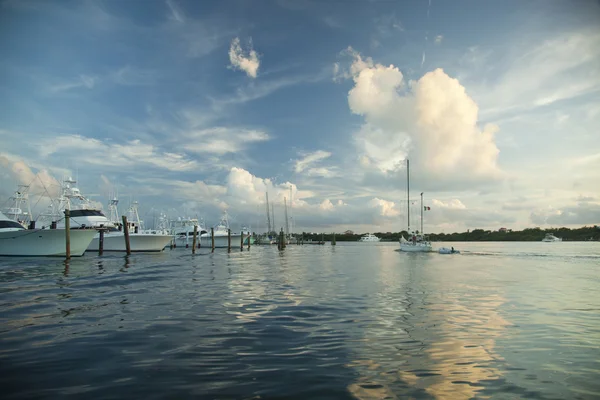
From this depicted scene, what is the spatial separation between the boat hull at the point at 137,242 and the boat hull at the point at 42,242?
595 inches

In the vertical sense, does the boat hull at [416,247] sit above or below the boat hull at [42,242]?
below

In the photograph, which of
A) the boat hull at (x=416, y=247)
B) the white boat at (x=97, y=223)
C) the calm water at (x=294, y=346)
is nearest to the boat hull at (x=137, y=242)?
the white boat at (x=97, y=223)

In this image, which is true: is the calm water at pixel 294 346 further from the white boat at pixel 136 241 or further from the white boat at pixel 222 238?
the white boat at pixel 222 238

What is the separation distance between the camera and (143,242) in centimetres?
5666

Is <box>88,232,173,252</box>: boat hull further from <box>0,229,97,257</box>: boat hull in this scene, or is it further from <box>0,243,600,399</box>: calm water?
<box>0,243,600,399</box>: calm water

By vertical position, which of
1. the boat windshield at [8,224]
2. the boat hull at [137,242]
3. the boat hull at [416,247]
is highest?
the boat windshield at [8,224]

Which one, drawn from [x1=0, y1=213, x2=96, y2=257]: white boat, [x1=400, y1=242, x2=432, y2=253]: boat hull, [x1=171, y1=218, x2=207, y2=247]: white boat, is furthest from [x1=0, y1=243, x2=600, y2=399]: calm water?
[x1=171, y1=218, x2=207, y2=247]: white boat

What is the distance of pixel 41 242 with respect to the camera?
38.9 m

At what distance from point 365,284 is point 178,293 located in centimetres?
969

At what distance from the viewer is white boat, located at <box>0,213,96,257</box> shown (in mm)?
38344

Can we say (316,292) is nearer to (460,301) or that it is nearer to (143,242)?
(460,301)

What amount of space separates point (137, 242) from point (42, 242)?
58.4 feet

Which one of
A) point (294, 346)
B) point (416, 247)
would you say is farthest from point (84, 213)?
point (294, 346)

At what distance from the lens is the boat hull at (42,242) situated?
Answer: 38344 mm
